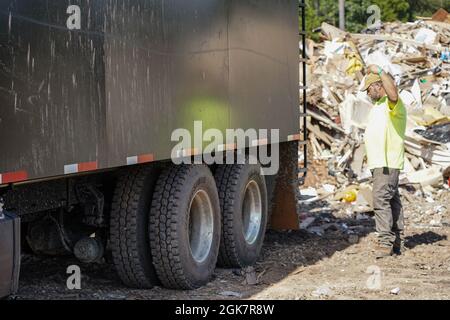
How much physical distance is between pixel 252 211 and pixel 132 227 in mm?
2510

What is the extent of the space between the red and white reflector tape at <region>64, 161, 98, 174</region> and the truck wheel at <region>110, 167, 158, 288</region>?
1.33 m

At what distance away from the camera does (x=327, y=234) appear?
11.1 metres

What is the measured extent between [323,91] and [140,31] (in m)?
11.3

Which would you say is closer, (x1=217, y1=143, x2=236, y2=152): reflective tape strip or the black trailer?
the black trailer

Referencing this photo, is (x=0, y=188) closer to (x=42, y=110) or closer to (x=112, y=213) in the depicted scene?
(x=42, y=110)

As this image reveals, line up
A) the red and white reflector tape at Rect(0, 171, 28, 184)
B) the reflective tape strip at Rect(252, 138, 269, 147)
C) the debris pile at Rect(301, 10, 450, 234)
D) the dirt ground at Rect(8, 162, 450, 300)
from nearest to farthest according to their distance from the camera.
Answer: the red and white reflector tape at Rect(0, 171, 28, 184) → the dirt ground at Rect(8, 162, 450, 300) → the reflective tape strip at Rect(252, 138, 269, 147) → the debris pile at Rect(301, 10, 450, 234)

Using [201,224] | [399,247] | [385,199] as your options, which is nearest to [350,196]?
[399,247]

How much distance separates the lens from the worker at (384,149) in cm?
933

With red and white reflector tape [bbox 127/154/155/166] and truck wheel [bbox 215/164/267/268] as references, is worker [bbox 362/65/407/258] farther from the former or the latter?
red and white reflector tape [bbox 127/154/155/166]

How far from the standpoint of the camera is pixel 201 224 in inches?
315

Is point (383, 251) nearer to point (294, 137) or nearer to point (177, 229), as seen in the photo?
point (294, 137)

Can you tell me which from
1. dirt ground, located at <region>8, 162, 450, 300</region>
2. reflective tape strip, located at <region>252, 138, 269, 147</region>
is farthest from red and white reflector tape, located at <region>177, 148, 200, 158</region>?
reflective tape strip, located at <region>252, 138, 269, 147</region>

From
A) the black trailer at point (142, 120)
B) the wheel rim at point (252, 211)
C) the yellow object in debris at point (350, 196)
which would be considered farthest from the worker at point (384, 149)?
the yellow object in debris at point (350, 196)

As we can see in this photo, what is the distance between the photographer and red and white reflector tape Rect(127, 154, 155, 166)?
254 inches
